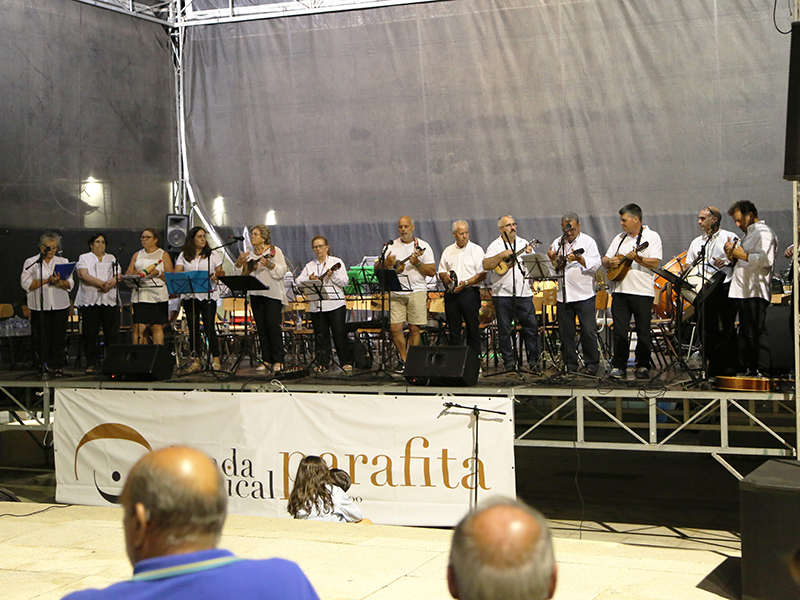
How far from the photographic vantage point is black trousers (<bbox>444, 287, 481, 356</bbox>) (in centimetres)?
873

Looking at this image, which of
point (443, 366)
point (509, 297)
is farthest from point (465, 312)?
point (443, 366)

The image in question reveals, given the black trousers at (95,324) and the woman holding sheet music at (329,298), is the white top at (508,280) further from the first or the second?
the black trousers at (95,324)

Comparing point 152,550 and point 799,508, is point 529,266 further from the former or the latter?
point 152,550

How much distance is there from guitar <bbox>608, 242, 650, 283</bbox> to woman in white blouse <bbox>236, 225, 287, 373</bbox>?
3.24m

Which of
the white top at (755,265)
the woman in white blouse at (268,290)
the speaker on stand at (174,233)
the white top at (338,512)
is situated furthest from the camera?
the speaker on stand at (174,233)

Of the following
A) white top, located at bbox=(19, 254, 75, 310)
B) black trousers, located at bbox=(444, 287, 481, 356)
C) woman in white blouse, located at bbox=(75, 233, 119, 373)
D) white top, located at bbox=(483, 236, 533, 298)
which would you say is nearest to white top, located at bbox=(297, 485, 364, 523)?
black trousers, located at bbox=(444, 287, 481, 356)

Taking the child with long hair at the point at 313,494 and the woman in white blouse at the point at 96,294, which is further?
the woman in white blouse at the point at 96,294

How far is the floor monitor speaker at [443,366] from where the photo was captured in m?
7.91

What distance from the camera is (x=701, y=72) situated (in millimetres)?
12250

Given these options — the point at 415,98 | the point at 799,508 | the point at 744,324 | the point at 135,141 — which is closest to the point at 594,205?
the point at 415,98

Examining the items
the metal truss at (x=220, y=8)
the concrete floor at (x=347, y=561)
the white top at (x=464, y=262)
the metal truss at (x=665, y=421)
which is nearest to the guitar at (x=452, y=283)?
the white top at (x=464, y=262)

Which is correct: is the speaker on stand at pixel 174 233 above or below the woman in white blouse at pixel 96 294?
above

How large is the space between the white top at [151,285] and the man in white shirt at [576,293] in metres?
4.15

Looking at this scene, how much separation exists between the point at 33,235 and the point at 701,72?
9.57 metres
